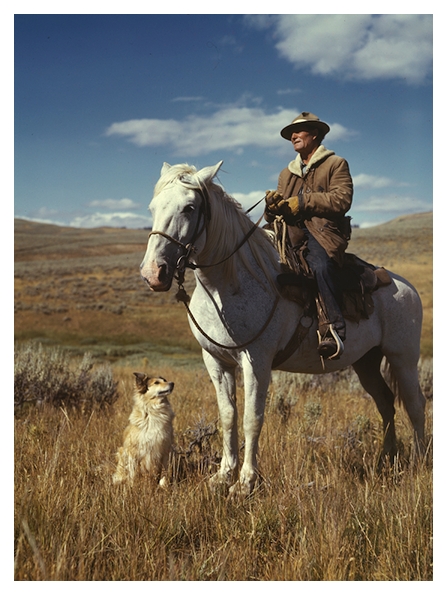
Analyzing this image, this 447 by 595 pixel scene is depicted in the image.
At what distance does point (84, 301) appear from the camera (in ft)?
82.6

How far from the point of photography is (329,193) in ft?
14.3

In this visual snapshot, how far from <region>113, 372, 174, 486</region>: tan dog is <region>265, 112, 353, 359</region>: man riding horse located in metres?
1.57

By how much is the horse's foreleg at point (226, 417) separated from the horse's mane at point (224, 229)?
32.5 inches

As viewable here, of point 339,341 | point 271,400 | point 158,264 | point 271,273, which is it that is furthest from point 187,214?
point 271,400

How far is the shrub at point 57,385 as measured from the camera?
7.44 metres

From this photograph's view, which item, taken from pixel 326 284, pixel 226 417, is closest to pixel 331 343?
pixel 326 284

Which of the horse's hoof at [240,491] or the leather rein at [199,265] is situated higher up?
the leather rein at [199,265]

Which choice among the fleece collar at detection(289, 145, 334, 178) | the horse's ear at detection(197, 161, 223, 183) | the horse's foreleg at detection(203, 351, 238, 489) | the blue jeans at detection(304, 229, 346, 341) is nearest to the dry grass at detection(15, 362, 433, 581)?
the horse's foreleg at detection(203, 351, 238, 489)

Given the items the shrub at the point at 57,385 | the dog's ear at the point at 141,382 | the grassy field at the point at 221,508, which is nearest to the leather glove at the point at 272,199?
the dog's ear at the point at 141,382

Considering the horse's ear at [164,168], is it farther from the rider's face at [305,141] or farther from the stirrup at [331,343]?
the stirrup at [331,343]

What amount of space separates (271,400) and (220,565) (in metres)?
4.07

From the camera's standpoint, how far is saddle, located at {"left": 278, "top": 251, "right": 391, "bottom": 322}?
14.8 feet

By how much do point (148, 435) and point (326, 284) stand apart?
83.9 inches

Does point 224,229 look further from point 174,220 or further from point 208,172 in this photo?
point 174,220
